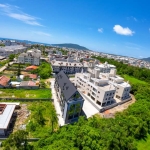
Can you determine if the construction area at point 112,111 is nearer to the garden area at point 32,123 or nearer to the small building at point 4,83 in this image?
the garden area at point 32,123

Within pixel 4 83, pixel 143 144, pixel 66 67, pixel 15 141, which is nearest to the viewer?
pixel 15 141

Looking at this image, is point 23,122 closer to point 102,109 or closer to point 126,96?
point 102,109

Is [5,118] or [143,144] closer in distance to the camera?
[5,118]

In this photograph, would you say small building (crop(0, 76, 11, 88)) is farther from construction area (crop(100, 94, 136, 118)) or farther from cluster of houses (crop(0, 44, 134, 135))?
construction area (crop(100, 94, 136, 118))

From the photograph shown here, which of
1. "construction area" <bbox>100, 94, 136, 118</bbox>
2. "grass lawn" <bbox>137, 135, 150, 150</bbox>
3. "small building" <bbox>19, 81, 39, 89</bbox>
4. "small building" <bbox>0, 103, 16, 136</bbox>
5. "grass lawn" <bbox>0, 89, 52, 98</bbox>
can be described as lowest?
"grass lawn" <bbox>137, 135, 150, 150</bbox>

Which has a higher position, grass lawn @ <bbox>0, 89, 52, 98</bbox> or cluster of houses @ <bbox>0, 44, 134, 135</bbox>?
cluster of houses @ <bbox>0, 44, 134, 135</bbox>

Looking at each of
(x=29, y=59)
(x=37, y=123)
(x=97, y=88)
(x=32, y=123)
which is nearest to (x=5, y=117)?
(x=32, y=123)

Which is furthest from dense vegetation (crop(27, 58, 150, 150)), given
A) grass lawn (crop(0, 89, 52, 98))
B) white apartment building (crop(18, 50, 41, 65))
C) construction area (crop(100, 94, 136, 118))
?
white apartment building (crop(18, 50, 41, 65))

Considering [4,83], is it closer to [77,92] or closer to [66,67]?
[77,92]
